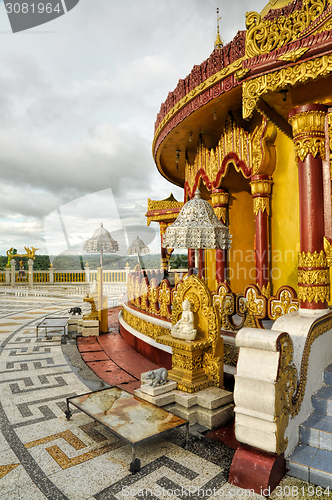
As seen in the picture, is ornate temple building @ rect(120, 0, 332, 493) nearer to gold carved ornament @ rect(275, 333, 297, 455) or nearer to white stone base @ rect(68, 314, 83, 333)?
gold carved ornament @ rect(275, 333, 297, 455)

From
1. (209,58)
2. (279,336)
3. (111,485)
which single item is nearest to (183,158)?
(209,58)

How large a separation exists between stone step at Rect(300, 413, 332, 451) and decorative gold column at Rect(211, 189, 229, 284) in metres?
4.21

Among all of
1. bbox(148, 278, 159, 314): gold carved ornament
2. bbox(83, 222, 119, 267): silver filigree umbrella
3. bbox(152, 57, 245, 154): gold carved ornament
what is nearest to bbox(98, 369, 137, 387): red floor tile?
bbox(148, 278, 159, 314): gold carved ornament

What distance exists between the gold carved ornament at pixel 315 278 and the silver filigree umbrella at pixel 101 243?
24.3 feet

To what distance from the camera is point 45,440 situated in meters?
3.61

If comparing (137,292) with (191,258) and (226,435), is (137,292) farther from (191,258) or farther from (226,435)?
(226,435)

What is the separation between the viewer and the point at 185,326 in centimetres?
461

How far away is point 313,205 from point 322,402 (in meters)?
2.26

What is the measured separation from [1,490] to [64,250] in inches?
284

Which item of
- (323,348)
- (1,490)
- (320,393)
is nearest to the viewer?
(1,490)

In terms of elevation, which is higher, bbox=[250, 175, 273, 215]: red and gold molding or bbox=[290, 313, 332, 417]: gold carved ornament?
bbox=[250, 175, 273, 215]: red and gold molding

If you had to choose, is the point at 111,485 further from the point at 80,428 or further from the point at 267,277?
the point at 267,277

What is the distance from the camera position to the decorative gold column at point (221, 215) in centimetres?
732

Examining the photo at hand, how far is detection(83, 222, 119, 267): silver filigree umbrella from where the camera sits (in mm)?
10383
